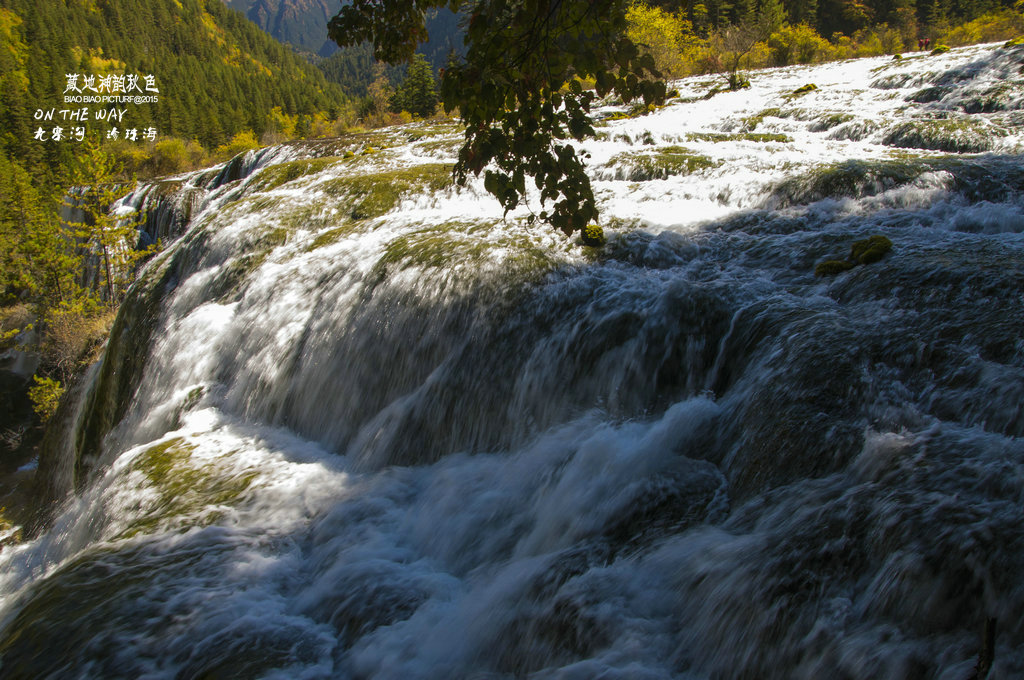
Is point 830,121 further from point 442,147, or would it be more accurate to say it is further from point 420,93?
point 420,93

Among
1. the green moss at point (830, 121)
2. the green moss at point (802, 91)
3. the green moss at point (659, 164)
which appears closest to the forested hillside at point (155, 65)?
the green moss at point (802, 91)

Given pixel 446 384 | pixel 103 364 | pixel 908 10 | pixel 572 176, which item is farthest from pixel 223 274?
pixel 908 10

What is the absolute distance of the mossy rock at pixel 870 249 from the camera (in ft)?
19.6

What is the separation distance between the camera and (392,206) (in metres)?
12.3

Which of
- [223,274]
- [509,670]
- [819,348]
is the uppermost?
[223,274]

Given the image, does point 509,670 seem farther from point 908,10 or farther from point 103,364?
point 908,10

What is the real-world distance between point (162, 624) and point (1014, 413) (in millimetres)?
5656

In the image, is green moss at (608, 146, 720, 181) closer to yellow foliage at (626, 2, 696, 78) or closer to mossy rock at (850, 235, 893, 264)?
mossy rock at (850, 235, 893, 264)

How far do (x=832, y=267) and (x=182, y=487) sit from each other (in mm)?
7312

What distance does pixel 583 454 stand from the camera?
189 inches

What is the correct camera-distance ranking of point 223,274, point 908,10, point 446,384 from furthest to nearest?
point 908,10
point 223,274
point 446,384

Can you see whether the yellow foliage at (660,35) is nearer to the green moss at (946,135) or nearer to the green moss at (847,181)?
the green moss at (946,135)

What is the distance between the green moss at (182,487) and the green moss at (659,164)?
935 cm

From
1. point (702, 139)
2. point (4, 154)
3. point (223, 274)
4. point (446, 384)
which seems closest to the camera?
point (446, 384)
